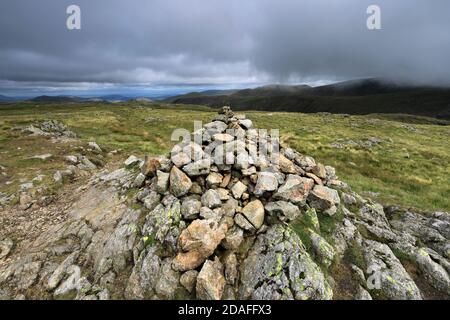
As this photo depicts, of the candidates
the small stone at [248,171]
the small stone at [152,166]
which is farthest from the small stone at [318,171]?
the small stone at [152,166]

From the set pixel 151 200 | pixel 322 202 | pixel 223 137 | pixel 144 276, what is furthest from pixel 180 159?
pixel 322 202

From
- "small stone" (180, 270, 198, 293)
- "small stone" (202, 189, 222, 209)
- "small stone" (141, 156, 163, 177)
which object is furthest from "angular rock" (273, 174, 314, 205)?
"small stone" (141, 156, 163, 177)

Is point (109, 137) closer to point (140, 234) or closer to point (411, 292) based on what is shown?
A: point (140, 234)

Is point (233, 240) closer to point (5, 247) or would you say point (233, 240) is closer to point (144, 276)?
point (144, 276)

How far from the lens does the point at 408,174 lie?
27.7 m

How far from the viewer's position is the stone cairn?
29.0 feet

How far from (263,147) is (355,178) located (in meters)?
16.1

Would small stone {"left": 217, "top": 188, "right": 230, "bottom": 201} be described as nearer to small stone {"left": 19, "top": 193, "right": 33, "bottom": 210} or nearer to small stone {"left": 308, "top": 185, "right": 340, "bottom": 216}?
small stone {"left": 308, "top": 185, "right": 340, "bottom": 216}

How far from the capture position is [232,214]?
1055cm

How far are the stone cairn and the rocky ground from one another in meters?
0.04

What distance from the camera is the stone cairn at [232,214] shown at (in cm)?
885

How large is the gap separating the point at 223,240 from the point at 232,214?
3.87ft

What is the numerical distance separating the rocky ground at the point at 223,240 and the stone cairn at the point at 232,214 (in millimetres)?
44
